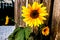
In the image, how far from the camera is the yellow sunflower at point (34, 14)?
96 centimetres

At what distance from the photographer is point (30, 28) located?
3.59 ft

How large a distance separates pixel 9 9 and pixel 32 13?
208 inches

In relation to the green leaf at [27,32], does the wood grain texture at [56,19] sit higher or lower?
higher

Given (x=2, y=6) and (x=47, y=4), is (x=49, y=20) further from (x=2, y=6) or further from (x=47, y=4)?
(x=2, y=6)

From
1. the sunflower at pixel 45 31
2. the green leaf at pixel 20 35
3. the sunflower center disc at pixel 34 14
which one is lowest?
the green leaf at pixel 20 35

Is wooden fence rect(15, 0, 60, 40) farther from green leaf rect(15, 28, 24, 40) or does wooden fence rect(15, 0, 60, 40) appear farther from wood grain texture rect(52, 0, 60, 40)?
green leaf rect(15, 28, 24, 40)

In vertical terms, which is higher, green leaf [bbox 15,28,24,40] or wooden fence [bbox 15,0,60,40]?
wooden fence [bbox 15,0,60,40]

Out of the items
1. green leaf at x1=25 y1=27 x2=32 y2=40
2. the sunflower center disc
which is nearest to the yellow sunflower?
the sunflower center disc

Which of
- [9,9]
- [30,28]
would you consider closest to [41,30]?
[30,28]

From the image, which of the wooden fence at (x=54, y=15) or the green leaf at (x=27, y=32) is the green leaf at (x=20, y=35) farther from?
the wooden fence at (x=54, y=15)

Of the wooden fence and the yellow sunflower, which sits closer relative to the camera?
the yellow sunflower

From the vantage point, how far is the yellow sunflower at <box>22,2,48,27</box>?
0.96 m

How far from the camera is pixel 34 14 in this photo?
979mm

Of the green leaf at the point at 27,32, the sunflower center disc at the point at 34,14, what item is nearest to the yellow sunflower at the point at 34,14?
the sunflower center disc at the point at 34,14
